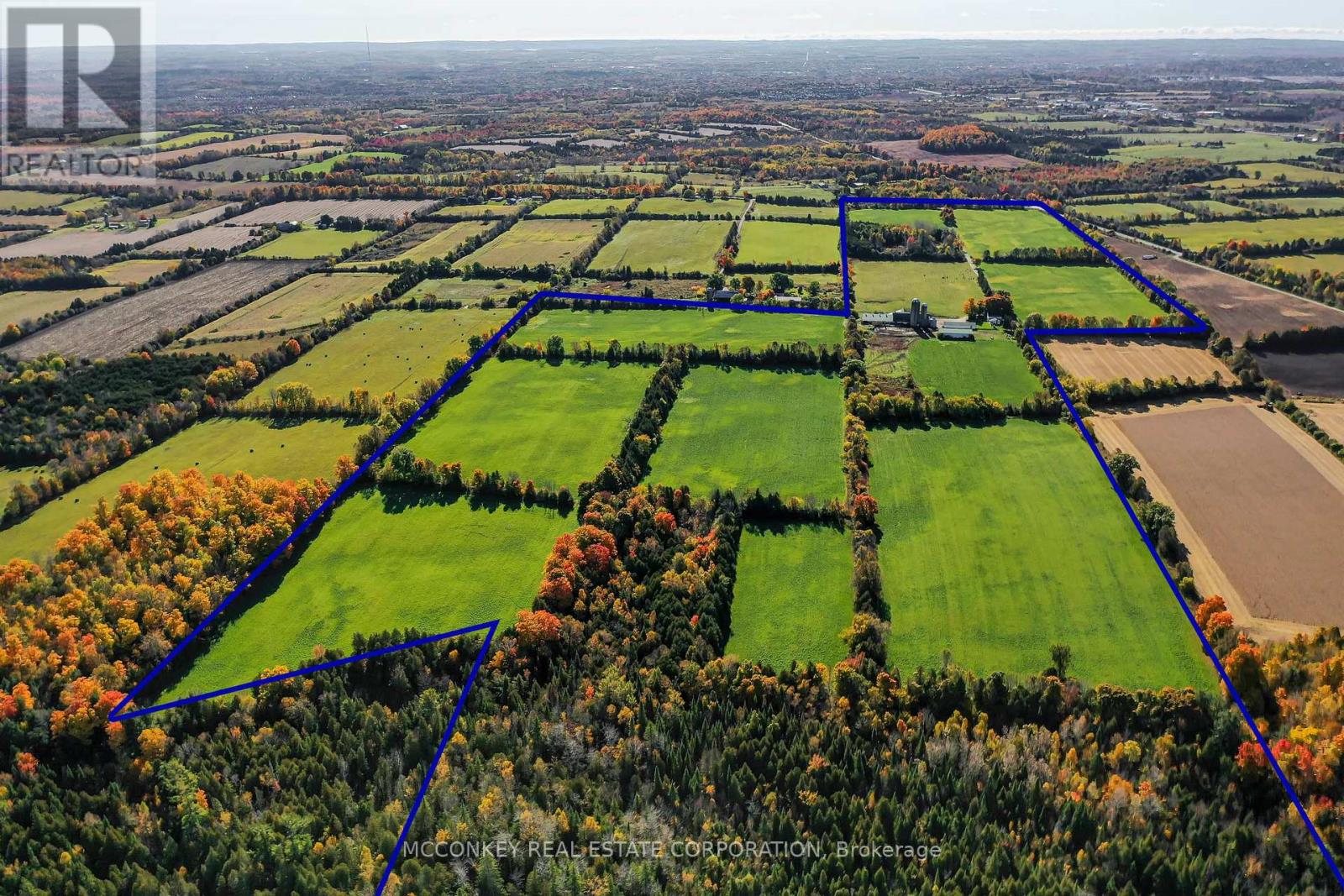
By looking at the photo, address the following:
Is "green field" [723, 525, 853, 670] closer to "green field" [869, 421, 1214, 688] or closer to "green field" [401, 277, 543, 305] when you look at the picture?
"green field" [869, 421, 1214, 688]

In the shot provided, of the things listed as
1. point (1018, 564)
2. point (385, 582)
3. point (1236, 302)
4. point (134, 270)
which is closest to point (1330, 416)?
point (1236, 302)

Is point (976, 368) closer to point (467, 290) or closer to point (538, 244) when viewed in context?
point (467, 290)

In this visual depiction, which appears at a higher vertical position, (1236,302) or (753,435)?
(1236,302)

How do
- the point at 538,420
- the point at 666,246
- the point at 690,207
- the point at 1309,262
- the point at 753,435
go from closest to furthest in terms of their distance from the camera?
the point at 753,435, the point at 538,420, the point at 1309,262, the point at 666,246, the point at 690,207

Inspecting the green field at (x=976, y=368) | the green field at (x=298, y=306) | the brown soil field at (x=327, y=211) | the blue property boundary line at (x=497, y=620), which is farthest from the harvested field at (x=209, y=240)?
the green field at (x=976, y=368)

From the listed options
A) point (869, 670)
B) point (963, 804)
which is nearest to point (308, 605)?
point (869, 670)

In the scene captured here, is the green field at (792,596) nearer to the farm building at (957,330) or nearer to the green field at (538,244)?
the farm building at (957,330)

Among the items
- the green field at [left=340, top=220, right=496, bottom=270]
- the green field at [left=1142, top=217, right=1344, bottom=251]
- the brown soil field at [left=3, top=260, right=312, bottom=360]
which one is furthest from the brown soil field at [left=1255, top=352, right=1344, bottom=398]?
the brown soil field at [left=3, top=260, right=312, bottom=360]
